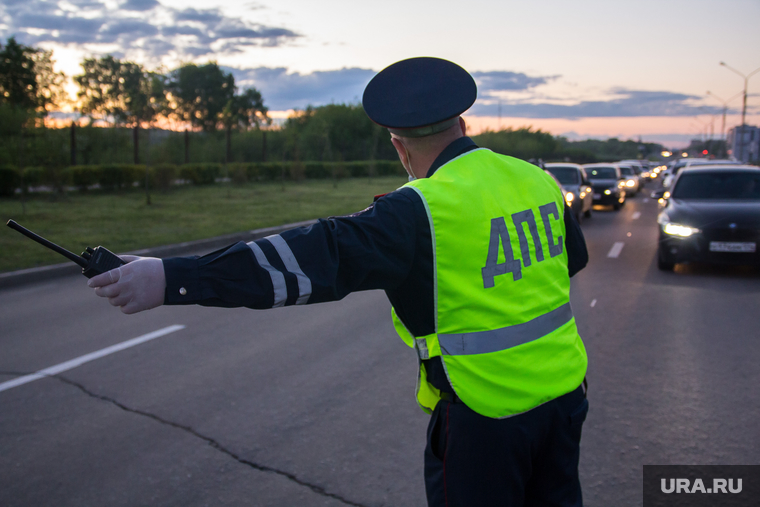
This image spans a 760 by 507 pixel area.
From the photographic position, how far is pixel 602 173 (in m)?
23.8

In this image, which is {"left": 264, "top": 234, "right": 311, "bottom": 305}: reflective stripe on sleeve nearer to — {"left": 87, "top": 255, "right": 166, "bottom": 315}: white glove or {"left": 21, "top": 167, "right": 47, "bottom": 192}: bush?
{"left": 87, "top": 255, "right": 166, "bottom": 315}: white glove

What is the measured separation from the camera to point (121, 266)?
4.51 feet

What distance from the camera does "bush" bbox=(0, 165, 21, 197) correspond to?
1845 centimetres

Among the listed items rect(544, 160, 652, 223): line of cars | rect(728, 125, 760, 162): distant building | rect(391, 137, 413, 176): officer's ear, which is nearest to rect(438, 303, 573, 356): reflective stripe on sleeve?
rect(391, 137, 413, 176): officer's ear

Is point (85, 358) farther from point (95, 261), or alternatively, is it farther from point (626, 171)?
point (626, 171)

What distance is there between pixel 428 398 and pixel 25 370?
468 cm

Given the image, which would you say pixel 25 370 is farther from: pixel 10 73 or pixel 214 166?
pixel 10 73

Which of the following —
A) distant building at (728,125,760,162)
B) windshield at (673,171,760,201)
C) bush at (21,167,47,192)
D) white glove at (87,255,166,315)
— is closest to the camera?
white glove at (87,255,166,315)

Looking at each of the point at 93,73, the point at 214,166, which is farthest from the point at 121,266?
the point at 93,73

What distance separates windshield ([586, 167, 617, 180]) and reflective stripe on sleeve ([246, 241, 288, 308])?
2369 cm

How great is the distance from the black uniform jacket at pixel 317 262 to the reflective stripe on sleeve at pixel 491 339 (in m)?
0.20

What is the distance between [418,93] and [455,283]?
55cm

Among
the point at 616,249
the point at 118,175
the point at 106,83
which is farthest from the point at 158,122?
the point at 106,83

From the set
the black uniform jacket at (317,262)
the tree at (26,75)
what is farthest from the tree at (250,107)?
the black uniform jacket at (317,262)
